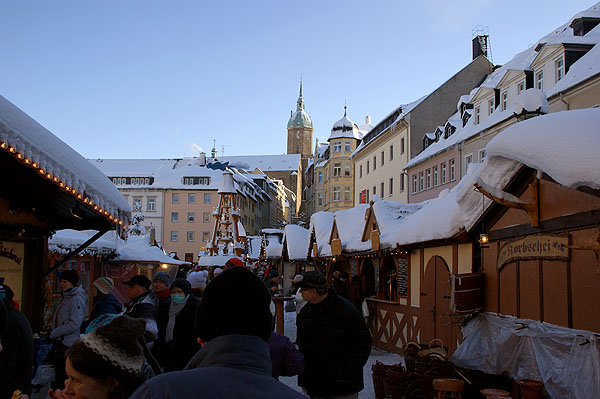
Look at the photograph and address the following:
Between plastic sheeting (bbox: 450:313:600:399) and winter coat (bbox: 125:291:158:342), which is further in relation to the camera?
plastic sheeting (bbox: 450:313:600:399)

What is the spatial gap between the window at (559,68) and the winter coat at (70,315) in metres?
20.6

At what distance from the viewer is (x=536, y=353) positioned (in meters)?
6.57

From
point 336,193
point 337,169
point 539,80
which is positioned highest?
point 337,169

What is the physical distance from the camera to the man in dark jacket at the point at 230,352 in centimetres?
175

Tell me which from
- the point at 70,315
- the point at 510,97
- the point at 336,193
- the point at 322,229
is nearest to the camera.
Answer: the point at 70,315

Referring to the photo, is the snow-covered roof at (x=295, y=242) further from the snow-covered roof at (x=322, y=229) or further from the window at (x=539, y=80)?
the window at (x=539, y=80)

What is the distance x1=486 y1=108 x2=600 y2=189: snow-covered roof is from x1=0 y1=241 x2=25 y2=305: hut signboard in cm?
617

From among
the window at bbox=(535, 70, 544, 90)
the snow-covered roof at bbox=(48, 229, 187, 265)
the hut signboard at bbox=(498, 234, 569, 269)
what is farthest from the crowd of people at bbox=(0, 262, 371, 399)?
the window at bbox=(535, 70, 544, 90)

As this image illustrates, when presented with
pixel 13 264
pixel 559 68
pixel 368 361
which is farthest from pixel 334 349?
pixel 559 68

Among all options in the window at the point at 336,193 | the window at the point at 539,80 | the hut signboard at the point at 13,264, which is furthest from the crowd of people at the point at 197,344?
the window at the point at 336,193

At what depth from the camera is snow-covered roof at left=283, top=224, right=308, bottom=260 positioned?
2597 cm

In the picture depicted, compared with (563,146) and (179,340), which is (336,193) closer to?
(563,146)

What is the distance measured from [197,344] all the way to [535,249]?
4283mm

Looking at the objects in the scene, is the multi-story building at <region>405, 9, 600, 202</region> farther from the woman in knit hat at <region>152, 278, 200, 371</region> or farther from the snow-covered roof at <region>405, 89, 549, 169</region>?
the woman in knit hat at <region>152, 278, 200, 371</region>
